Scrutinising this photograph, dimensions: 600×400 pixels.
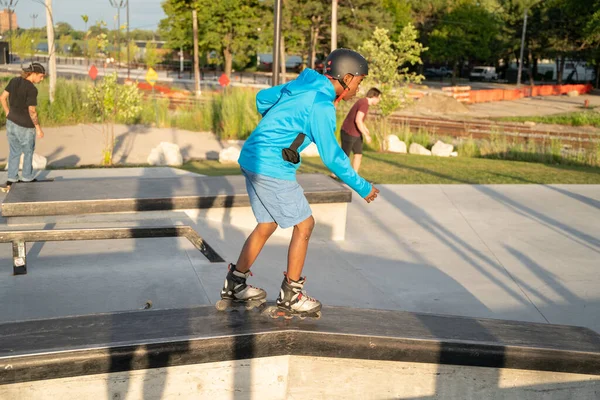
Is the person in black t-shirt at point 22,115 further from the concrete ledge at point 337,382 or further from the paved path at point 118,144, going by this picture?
the concrete ledge at point 337,382

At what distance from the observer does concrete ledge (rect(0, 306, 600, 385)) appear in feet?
12.4

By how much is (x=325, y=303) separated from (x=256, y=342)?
2.14 m

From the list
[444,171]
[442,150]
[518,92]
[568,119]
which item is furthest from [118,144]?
[518,92]

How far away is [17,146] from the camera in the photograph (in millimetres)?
10016

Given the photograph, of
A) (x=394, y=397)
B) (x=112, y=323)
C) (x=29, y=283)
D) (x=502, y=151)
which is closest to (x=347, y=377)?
(x=394, y=397)

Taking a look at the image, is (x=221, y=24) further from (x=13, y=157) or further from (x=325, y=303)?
(x=325, y=303)

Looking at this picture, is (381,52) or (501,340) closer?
(501,340)

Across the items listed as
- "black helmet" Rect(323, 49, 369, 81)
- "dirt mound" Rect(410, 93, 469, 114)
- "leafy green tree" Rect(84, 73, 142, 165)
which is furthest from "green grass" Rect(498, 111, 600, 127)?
"black helmet" Rect(323, 49, 369, 81)

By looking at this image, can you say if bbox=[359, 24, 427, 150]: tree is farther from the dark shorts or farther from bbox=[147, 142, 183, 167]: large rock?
the dark shorts

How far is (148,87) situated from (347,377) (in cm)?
3923

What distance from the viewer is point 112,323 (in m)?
4.27

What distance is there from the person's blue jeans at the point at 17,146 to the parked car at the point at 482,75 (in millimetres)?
71156

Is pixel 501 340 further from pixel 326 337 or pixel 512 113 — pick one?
pixel 512 113

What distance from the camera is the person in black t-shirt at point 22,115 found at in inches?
388
